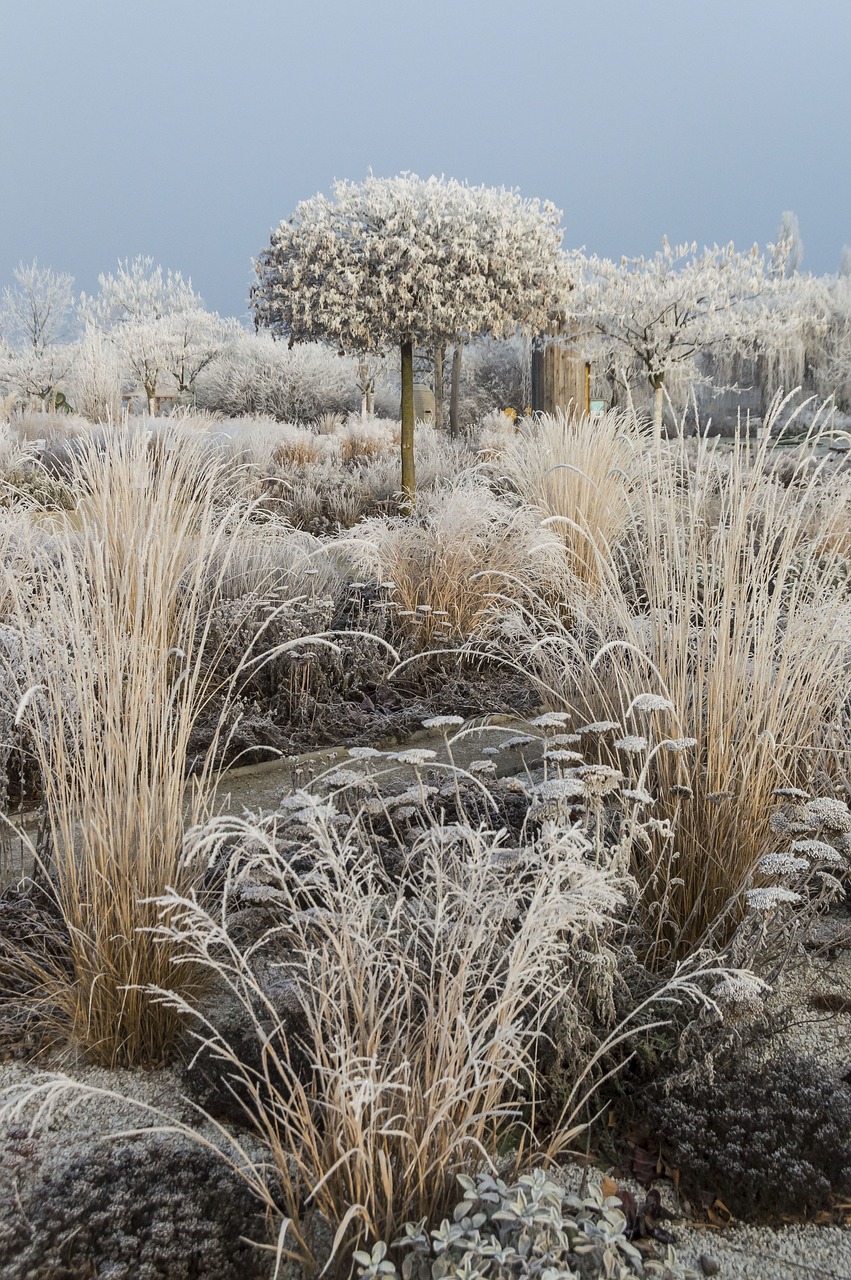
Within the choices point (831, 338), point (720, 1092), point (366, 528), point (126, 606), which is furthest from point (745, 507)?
point (831, 338)

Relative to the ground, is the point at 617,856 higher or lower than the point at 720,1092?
higher

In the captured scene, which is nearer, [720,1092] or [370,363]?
[720,1092]

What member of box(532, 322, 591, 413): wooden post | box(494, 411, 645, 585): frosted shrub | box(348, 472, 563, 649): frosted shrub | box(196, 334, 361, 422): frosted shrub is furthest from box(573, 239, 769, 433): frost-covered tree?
box(348, 472, 563, 649): frosted shrub

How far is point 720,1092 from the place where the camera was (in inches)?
68.2

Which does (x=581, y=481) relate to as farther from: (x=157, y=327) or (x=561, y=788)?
(x=157, y=327)

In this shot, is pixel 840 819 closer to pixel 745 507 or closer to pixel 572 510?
pixel 745 507

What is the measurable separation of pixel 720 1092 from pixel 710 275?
13276mm

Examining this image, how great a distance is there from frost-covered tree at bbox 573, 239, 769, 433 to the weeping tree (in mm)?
4295

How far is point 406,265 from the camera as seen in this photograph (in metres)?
6.89

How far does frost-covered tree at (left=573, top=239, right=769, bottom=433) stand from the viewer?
12.6 m

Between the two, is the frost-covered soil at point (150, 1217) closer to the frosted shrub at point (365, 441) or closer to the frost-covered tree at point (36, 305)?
the frosted shrub at point (365, 441)

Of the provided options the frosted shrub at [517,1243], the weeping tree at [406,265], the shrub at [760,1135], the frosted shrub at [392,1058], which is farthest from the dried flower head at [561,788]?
the weeping tree at [406,265]

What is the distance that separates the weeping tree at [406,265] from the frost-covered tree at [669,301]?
14.1 feet

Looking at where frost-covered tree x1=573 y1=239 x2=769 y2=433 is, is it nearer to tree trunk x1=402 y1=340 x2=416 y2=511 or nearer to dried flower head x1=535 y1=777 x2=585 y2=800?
tree trunk x1=402 y1=340 x2=416 y2=511
